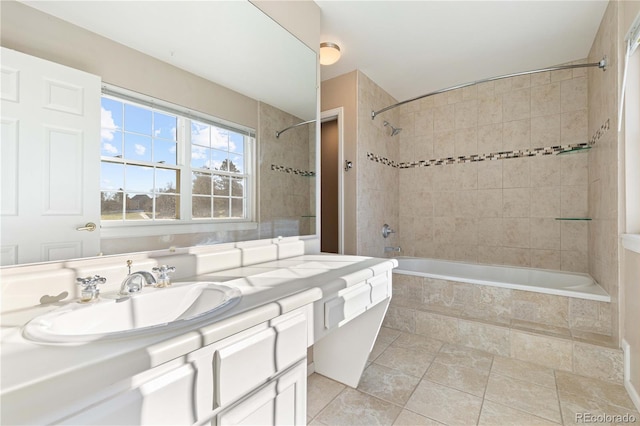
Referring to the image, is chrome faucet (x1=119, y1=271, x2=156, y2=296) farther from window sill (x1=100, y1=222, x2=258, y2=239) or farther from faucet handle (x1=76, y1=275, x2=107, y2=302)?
window sill (x1=100, y1=222, x2=258, y2=239)

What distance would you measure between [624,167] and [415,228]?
1979 millimetres

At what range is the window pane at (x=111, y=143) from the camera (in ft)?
3.16

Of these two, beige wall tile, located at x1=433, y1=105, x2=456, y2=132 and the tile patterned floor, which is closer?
the tile patterned floor

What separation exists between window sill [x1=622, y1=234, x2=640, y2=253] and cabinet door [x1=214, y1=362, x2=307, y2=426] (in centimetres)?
178

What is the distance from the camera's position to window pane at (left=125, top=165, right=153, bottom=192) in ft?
3.35

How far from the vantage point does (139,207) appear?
3.46 ft

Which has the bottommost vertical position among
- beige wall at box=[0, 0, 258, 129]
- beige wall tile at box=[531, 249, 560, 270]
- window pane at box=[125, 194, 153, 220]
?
beige wall tile at box=[531, 249, 560, 270]

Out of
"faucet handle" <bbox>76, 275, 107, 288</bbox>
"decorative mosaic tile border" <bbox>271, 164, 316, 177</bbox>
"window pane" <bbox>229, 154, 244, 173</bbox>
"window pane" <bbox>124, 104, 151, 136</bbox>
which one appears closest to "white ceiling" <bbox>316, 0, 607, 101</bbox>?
"decorative mosaic tile border" <bbox>271, 164, 316, 177</bbox>

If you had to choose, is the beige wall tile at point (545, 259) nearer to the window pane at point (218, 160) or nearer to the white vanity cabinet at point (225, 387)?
the white vanity cabinet at point (225, 387)

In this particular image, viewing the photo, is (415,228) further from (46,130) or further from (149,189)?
(46,130)

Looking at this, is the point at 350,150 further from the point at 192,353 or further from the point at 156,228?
the point at 192,353

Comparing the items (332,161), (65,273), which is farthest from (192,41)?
(332,161)

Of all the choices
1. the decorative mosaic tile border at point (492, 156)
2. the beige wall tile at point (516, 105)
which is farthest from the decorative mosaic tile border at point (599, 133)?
the beige wall tile at point (516, 105)

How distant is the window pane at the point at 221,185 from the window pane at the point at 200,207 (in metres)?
0.06
